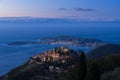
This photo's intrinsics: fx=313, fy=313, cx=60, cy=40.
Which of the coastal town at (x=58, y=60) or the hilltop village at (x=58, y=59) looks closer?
the coastal town at (x=58, y=60)

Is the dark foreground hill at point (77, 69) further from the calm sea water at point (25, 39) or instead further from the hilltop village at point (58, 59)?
the calm sea water at point (25, 39)

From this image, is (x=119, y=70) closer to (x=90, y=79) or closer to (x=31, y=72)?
(x=90, y=79)

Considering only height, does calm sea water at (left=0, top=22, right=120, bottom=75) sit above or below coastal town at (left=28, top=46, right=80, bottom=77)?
below

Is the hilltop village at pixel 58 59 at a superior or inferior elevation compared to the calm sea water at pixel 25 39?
superior

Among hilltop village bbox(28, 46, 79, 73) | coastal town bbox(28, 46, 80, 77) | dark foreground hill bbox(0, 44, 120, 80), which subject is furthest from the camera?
hilltop village bbox(28, 46, 79, 73)

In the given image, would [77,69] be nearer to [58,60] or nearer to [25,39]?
[58,60]

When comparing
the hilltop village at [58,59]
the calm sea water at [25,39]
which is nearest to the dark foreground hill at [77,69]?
the hilltop village at [58,59]

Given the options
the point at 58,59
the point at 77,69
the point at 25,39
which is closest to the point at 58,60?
the point at 58,59

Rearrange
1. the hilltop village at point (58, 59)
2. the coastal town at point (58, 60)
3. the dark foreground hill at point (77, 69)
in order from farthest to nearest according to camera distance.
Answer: the hilltop village at point (58, 59) < the coastal town at point (58, 60) < the dark foreground hill at point (77, 69)

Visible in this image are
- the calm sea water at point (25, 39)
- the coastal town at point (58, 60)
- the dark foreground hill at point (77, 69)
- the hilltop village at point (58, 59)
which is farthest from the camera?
the calm sea water at point (25, 39)

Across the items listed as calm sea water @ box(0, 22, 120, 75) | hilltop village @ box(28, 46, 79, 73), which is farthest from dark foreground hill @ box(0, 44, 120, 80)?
calm sea water @ box(0, 22, 120, 75)

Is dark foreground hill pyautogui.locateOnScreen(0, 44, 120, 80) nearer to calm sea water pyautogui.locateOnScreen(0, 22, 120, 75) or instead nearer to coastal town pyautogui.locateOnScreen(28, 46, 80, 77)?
coastal town pyautogui.locateOnScreen(28, 46, 80, 77)
